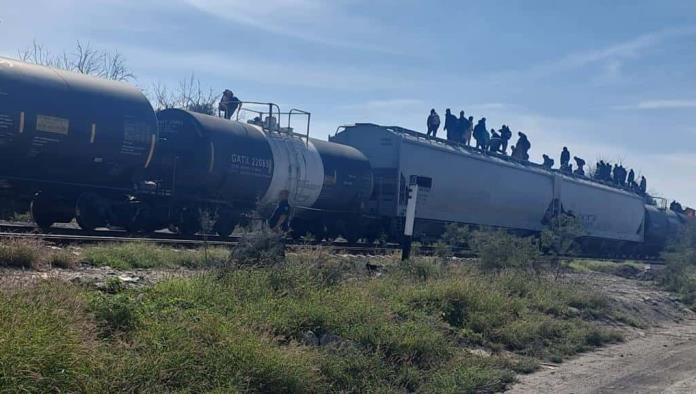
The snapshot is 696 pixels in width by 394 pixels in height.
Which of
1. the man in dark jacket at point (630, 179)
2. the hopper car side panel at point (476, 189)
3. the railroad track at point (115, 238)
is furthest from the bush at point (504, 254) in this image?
the man in dark jacket at point (630, 179)

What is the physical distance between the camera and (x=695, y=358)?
12102 mm

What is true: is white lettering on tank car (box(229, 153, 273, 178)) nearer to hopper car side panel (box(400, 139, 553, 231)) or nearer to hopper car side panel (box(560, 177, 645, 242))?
hopper car side panel (box(400, 139, 553, 231))

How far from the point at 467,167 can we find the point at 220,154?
1324 centimetres

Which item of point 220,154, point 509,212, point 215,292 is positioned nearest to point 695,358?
point 215,292

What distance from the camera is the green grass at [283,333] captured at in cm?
609

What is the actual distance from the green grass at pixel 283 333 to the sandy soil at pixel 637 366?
0.39m

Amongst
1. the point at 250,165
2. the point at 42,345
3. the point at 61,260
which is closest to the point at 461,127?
the point at 250,165

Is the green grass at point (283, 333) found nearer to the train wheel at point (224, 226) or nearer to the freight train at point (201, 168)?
the freight train at point (201, 168)

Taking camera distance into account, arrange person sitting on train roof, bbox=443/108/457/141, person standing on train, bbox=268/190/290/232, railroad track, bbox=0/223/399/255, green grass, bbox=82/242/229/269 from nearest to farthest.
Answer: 1. green grass, bbox=82/242/229/269
2. railroad track, bbox=0/223/399/255
3. person standing on train, bbox=268/190/290/232
4. person sitting on train roof, bbox=443/108/457/141

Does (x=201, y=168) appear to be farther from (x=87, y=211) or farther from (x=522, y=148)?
(x=522, y=148)

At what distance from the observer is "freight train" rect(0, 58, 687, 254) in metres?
15.1

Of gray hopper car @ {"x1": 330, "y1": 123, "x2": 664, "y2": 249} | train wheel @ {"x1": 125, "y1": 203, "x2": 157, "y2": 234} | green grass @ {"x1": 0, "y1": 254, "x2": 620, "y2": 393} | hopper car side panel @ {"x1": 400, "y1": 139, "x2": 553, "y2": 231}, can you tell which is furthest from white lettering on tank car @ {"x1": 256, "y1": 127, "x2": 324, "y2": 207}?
green grass @ {"x1": 0, "y1": 254, "x2": 620, "y2": 393}

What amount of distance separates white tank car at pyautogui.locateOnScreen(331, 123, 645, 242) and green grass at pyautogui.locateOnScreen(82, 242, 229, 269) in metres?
13.2

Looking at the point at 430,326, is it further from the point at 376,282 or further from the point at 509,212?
the point at 509,212
